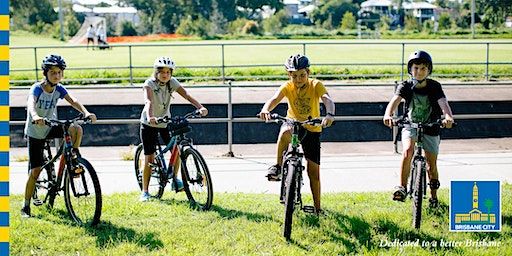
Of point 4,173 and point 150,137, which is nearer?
point 4,173

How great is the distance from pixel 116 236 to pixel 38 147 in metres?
1.46

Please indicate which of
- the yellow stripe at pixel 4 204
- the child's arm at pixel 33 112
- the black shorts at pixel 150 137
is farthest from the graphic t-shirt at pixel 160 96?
the yellow stripe at pixel 4 204

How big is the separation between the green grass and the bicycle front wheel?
0.41 feet

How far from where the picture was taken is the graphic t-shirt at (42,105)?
763 cm

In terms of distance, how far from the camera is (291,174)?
7047 millimetres

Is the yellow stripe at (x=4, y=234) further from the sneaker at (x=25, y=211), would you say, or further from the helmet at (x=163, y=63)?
the helmet at (x=163, y=63)

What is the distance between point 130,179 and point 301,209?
11.2 feet

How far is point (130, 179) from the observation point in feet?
33.6

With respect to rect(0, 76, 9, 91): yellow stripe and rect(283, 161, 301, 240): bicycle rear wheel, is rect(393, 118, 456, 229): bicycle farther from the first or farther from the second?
rect(0, 76, 9, 91): yellow stripe

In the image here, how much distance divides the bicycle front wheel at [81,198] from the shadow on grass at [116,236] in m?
0.09

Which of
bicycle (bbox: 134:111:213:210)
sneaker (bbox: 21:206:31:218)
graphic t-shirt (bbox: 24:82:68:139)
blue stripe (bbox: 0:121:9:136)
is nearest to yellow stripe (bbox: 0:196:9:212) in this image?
blue stripe (bbox: 0:121:9:136)

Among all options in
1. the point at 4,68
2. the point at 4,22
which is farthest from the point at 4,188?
the point at 4,22

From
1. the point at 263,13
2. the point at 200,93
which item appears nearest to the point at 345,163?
the point at 200,93

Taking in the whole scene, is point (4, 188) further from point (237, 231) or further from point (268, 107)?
point (268, 107)
